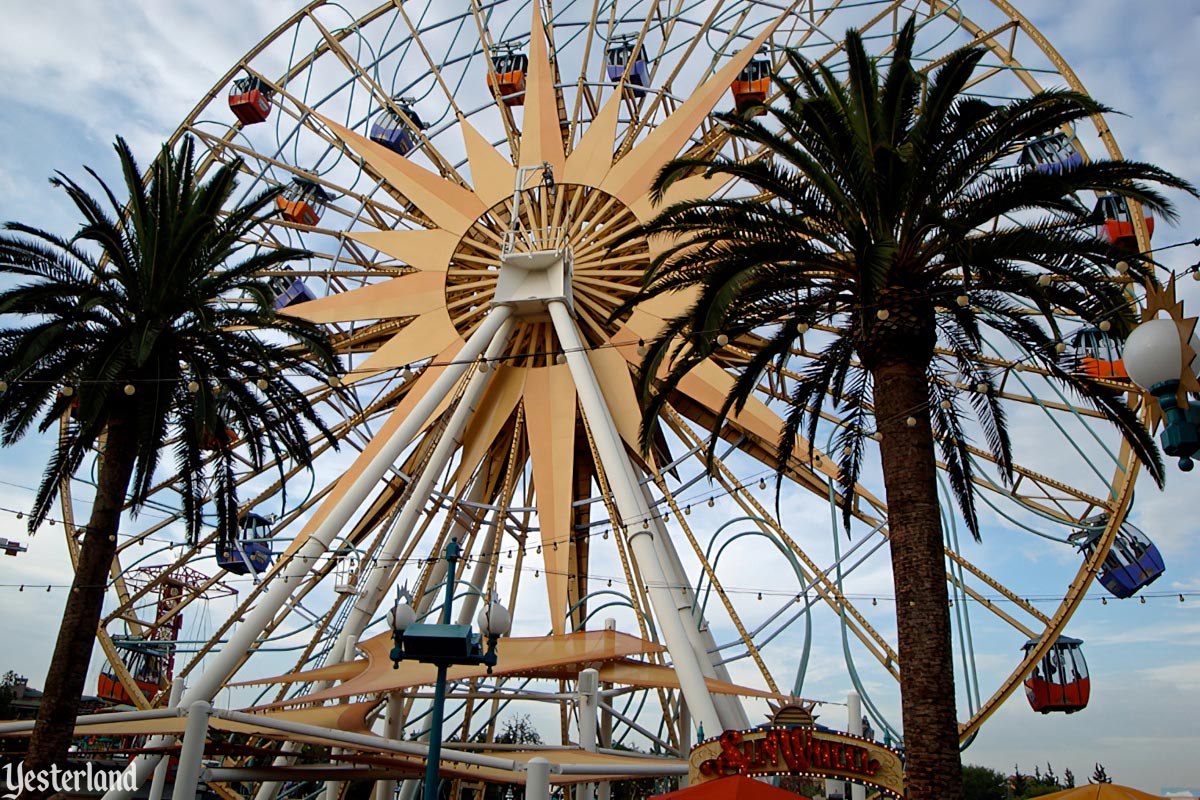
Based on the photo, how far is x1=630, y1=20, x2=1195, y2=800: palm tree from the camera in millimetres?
9852

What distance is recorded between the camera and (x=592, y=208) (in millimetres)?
20031

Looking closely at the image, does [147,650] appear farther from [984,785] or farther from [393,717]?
[984,785]

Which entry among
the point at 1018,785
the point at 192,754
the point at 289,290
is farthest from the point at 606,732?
the point at 1018,785

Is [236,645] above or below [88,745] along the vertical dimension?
above

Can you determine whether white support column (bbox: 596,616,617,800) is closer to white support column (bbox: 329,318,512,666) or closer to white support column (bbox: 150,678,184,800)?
white support column (bbox: 329,318,512,666)

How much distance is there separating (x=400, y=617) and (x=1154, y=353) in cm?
705

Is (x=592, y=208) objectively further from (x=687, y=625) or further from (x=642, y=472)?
(x=687, y=625)

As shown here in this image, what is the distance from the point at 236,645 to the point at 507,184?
10.2 meters

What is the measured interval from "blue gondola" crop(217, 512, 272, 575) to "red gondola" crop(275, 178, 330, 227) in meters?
6.75

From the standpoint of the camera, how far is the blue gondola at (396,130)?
22.6 m

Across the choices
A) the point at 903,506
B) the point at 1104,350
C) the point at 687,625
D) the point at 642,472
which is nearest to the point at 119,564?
the point at 642,472

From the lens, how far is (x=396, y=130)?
74.7ft

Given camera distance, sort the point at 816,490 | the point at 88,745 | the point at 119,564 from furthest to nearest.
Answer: the point at 119,564, the point at 816,490, the point at 88,745

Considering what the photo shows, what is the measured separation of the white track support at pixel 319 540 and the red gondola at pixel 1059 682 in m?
10.2
